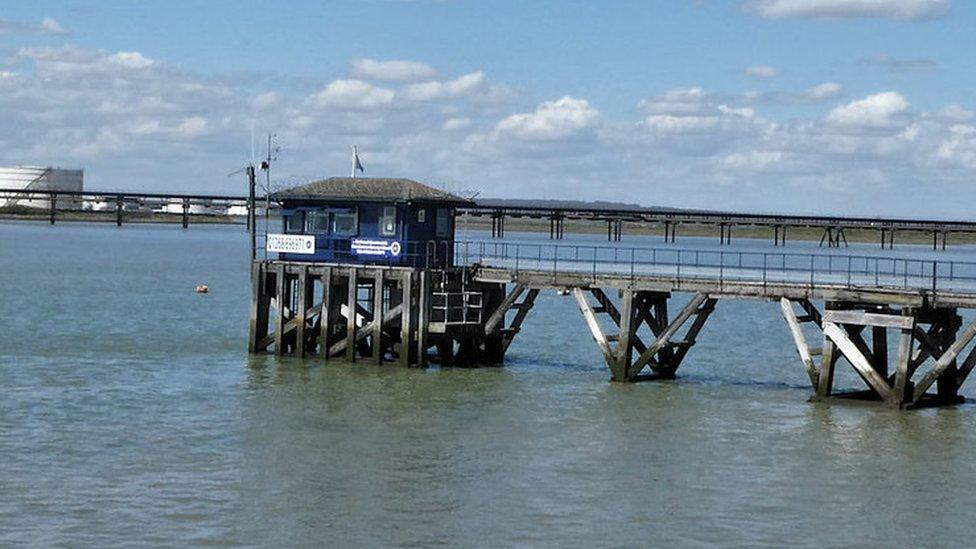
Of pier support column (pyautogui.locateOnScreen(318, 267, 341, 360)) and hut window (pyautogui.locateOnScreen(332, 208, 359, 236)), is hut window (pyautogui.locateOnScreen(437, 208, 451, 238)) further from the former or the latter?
pier support column (pyautogui.locateOnScreen(318, 267, 341, 360))

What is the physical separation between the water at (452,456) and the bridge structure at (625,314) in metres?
0.94

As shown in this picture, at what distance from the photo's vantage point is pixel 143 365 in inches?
1978

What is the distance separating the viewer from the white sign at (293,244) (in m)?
50.8

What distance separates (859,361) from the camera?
136 feet

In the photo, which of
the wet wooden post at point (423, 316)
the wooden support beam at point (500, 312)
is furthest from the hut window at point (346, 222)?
the wooden support beam at point (500, 312)

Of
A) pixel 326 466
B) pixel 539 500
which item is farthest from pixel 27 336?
pixel 539 500

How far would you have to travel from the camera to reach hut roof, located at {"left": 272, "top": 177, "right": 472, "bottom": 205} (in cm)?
4944

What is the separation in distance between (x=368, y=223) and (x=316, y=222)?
1934 millimetres

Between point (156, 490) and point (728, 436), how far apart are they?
13.7m

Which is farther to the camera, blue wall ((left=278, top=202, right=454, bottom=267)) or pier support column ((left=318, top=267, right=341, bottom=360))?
blue wall ((left=278, top=202, right=454, bottom=267))

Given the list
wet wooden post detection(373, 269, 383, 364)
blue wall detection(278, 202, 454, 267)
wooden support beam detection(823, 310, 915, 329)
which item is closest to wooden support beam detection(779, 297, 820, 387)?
wooden support beam detection(823, 310, 915, 329)

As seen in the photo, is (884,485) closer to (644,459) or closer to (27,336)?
(644,459)

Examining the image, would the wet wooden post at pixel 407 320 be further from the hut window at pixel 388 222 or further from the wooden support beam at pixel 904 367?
the wooden support beam at pixel 904 367

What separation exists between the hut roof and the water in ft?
16.8
